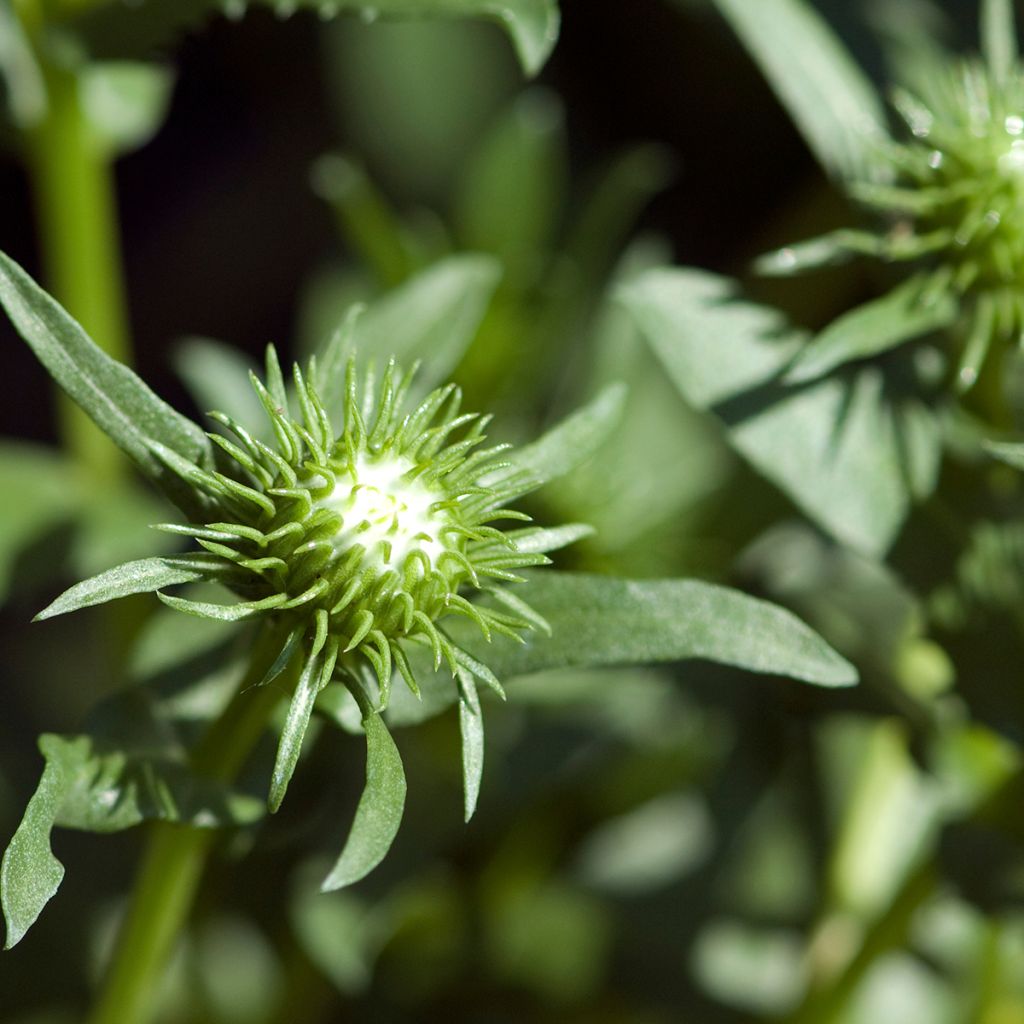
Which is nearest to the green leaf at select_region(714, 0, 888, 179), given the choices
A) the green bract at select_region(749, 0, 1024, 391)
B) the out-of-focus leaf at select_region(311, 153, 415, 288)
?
the green bract at select_region(749, 0, 1024, 391)

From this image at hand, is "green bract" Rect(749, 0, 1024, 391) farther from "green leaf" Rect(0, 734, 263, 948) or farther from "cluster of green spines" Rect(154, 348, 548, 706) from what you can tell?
"green leaf" Rect(0, 734, 263, 948)

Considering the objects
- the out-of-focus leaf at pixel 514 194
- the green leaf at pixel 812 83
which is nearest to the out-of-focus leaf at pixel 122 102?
the out-of-focus leaf at pixel 514 194

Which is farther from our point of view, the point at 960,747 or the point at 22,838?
the point at 960,747

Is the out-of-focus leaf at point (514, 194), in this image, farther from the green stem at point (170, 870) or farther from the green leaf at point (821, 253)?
the green stem at point (170, 870)

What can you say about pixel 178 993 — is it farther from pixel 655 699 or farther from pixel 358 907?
pixel 655 699

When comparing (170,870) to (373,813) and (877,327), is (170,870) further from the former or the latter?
(877,327)

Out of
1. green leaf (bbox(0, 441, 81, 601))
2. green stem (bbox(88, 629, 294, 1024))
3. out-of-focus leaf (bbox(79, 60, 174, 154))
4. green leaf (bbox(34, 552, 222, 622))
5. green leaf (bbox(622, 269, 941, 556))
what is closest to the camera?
green leaf (bbox(34, 552, 222, 622))

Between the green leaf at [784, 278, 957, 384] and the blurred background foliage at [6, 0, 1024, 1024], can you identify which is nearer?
the green leaf at [784, 278, 957, 384]

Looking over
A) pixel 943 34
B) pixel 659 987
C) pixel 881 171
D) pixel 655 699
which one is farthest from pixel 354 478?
pixel 943 34
